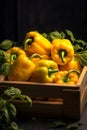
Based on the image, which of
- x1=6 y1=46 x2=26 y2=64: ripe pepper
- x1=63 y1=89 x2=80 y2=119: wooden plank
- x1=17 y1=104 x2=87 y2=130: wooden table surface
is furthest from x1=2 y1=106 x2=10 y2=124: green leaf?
x1=6 y1=46 x2=26 y2=64: ripe pepper

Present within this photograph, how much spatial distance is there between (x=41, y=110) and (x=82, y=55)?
29 centimetres

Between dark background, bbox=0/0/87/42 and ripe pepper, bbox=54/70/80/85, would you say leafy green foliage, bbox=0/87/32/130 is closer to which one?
ripe pepper, bbox=54/70/80/85

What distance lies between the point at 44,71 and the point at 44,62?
0.14 feet

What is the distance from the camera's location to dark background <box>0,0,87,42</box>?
2.89 meters

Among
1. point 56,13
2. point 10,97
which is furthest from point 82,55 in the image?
point 56,13

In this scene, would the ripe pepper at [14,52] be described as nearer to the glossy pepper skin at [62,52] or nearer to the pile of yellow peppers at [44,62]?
the pile of yellow peppers at [44,62]

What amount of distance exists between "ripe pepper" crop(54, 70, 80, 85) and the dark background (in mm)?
1263

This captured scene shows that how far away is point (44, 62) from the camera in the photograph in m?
1.65

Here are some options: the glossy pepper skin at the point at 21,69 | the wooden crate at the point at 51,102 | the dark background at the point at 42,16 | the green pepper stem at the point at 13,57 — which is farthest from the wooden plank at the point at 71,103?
the dark background at the point at 42,16

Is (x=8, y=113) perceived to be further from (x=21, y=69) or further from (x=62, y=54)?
(x=62, y=54)

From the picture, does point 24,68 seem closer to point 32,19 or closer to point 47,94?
point 47,94

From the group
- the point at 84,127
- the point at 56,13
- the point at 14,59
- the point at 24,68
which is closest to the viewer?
the point at 84,127

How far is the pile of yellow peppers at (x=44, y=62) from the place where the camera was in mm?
1638

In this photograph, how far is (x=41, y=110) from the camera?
5.28 ft
